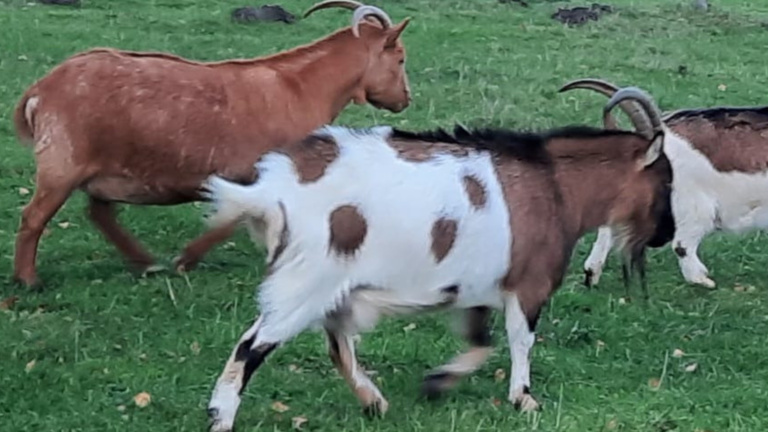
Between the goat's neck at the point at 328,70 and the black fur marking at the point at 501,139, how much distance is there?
2260mm

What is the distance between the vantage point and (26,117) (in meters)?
7.65

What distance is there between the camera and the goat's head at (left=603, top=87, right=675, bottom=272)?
6309mm

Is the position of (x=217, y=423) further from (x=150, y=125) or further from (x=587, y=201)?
(x=150, y=125)

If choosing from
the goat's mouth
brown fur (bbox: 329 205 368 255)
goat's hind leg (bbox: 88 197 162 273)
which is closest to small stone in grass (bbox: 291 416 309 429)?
brown fur (bbox: 329 205 368 255)

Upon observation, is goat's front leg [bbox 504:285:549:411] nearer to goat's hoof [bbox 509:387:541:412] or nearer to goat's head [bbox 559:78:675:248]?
goat's hoof [bbox 509:387:541:412]

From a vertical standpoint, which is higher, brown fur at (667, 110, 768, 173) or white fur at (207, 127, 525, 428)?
white fur at (207, 127, 525, 428)

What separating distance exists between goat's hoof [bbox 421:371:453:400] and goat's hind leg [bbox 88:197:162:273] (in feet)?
8.08

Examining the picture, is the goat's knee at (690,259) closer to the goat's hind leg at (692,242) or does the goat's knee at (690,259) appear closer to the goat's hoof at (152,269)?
the goat's hind leg at (692,242)

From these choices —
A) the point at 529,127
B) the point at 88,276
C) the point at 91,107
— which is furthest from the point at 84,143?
the point at 529,127

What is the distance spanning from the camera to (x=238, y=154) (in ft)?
25.5

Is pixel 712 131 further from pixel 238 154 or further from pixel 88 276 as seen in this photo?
pixel 88 276

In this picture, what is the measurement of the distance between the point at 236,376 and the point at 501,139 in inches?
59.8

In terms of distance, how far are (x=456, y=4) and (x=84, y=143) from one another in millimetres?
11318

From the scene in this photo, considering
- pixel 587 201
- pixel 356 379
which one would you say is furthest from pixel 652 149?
pixel 356 379
